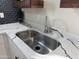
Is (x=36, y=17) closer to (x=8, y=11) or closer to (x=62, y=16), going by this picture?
(x=62, y=16)

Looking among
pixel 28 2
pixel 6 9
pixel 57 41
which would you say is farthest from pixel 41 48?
pixel 6 9

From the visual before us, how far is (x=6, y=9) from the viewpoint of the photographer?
2.14 meters

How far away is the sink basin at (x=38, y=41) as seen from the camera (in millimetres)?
1353

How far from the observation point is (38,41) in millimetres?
1620

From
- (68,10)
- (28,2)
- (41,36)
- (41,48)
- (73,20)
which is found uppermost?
(28,2)

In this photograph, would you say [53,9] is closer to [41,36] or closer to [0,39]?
[41,36]

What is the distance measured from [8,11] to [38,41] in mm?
1145

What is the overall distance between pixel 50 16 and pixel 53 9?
0.14 meters

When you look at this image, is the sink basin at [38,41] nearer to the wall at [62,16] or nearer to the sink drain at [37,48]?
the sink drain at [37,48]

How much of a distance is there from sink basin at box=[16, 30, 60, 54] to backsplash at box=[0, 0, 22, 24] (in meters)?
0.77

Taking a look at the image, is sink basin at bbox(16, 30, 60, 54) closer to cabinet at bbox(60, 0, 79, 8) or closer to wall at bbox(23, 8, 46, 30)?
wall at bbox(23, 8, 46, 30)

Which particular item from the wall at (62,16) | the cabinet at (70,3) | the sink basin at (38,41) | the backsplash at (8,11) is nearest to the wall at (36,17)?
the wall at (62,16)

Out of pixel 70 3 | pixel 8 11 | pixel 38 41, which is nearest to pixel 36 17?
pixel 38 41

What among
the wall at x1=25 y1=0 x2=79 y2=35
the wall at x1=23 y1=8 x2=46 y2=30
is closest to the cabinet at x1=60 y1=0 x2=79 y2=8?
the wall at x1=25 y1=0 x2=79 y2=35
